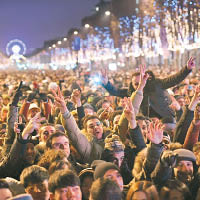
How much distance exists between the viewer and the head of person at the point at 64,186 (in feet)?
16.5

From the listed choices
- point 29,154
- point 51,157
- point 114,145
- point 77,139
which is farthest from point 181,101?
point 51,157

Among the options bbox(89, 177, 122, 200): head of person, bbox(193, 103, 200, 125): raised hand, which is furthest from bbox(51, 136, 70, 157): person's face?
bbox(89, 177, 122, 200): head of person

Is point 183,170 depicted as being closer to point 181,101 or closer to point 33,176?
point 33,176

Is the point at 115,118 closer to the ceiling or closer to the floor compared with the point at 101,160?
closer to the ceiling

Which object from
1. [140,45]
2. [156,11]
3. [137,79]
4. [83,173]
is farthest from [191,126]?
[140,45]

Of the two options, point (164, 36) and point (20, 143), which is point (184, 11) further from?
point (20, 143)

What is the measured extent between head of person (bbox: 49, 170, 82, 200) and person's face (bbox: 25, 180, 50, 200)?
142mm

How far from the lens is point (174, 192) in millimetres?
5188

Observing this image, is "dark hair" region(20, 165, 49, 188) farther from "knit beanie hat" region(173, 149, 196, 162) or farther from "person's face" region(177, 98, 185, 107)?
"person's face" region(177, 98, 185, 107)

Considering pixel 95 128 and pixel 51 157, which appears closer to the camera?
pixel 51 157

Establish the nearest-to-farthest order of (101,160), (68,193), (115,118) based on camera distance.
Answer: (68,193)
(101,160)
(115,118)

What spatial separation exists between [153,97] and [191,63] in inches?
36.6

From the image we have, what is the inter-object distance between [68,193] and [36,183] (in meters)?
0.53

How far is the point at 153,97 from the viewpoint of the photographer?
10.9 metres
